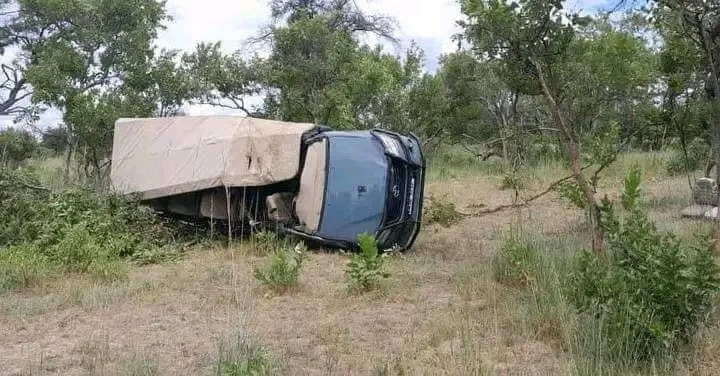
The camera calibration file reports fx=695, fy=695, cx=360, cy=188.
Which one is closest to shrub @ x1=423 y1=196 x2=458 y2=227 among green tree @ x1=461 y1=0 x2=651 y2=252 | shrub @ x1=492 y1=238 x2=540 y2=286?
green tree @ x1=461 y1=0 x2=651 y2=252

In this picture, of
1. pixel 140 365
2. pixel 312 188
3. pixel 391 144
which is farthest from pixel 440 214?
pixel 140 365

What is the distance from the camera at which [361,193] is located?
730cm

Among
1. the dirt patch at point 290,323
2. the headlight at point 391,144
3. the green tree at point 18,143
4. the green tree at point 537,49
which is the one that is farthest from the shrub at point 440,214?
the green tree at point 18,143


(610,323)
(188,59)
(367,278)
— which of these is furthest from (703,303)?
(188,59)

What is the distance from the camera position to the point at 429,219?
9.84 meters

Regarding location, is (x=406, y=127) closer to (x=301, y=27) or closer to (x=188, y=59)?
(x=301, y=27)

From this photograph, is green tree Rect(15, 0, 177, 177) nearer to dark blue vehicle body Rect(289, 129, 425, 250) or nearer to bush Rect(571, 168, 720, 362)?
dark blue vehicle body Rect(289, 129, 425, 250)

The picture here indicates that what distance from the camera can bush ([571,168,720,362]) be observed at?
349cm

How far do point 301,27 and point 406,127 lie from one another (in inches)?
125

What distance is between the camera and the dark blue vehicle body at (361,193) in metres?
7.30

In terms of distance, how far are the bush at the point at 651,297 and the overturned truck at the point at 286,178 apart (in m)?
3.79

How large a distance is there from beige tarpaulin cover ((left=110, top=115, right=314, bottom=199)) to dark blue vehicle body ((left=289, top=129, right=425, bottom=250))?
1.43 feet

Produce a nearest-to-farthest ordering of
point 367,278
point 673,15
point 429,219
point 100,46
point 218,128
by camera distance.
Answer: point 367,278 < point 673,15 < point 218,128 < point 429,219 < point 100,46

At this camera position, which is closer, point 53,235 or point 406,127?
point 53,235
